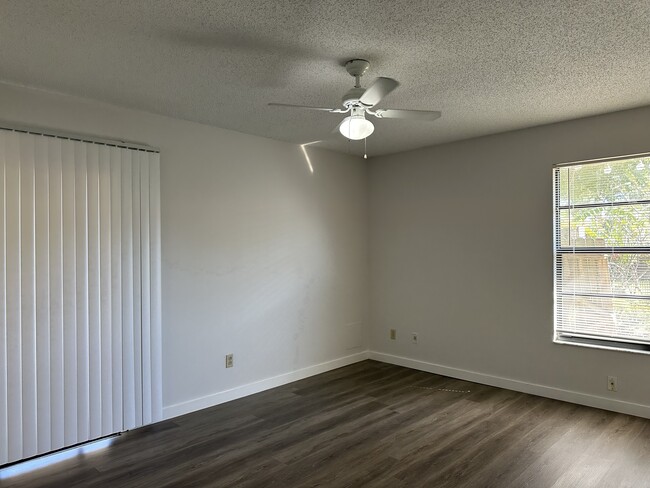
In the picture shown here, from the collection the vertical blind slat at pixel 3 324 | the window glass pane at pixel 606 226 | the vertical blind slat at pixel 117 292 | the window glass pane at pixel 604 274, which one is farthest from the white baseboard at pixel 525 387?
the vertical blind slat at pixel 3 324

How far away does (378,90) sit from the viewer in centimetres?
232

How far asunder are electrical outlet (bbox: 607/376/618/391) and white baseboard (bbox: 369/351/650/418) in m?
Answer: 0.09

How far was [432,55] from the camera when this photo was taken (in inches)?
100

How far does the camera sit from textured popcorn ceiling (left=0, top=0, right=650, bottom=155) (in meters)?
2.06

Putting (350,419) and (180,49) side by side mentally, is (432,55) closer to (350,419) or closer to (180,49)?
(180,49)

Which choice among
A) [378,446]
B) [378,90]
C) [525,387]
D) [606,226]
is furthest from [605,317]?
[378,90]

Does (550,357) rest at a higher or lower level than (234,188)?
lower

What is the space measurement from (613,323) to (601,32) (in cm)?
245

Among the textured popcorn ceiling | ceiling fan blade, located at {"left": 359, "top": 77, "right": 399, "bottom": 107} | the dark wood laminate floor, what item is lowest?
the dark wood laminate floor

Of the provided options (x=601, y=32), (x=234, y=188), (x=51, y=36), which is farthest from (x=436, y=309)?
(x=51, y=36)

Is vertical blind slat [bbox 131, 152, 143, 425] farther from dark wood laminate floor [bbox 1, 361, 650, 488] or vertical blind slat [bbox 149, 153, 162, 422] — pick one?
dark wood laminate floor [bbox 1, 361, 650, 488]

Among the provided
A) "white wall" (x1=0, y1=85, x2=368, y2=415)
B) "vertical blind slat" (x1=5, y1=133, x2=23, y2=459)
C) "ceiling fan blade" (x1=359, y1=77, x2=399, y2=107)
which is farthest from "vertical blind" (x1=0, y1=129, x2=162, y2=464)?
"ceiling fan blade" (x1=359, y1=77, x2=399, y2=107)

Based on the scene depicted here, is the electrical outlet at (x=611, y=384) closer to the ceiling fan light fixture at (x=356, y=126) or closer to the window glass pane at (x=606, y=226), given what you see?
the window glass pane at (x=606, y=226)

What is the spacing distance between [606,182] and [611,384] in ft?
5.39
